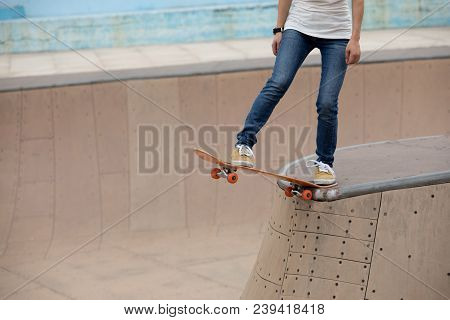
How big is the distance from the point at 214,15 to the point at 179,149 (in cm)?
420

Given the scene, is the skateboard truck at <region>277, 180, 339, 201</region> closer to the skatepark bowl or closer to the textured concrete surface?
the skatepark bowl

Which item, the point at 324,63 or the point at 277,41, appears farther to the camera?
the point at 277,41

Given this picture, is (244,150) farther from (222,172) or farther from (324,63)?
(324,63)

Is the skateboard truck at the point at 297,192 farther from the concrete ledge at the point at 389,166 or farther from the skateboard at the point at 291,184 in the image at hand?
the concrete ledge at the point at 389,166

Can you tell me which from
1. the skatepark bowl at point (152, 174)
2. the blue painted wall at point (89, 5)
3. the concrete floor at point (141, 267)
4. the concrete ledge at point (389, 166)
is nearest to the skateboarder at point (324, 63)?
the concrete ledge at point (389, 166)

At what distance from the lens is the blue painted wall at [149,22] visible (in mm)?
13312

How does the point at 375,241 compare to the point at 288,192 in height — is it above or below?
below

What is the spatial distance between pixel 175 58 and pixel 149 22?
1.23 meters

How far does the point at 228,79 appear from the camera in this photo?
1057 cm

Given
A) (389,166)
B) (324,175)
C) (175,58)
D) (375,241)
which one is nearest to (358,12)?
(324,175)

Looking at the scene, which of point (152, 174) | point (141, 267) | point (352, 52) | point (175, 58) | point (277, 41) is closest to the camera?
point (352, 52)

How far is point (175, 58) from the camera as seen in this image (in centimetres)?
1290

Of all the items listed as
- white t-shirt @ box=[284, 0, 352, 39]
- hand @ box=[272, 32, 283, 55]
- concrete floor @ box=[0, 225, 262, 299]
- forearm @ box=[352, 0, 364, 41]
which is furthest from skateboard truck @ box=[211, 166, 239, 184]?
concrete floor @ box=[0, 225, 262, 299]

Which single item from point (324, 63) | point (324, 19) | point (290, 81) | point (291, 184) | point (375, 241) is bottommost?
point (375, 241)
